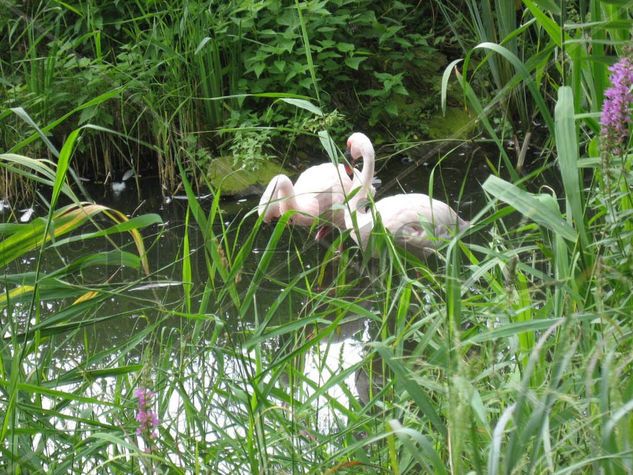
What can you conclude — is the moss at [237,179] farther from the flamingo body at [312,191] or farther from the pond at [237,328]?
the flamingo body at [312,191]

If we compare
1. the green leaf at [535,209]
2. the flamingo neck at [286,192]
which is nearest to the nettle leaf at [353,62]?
the flamingo neck at [286,192]

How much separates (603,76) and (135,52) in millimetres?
3450

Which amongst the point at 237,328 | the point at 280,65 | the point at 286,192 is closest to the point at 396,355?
the point at 237,328

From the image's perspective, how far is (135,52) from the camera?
4.56m

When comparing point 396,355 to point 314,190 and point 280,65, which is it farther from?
point 280,65

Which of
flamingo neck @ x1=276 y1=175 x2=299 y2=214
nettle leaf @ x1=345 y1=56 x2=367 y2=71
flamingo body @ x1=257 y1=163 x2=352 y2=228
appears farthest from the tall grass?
nettle leaf @ x1=345 y1=56 x2=367 y2=71

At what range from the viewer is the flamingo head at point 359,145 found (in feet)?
11.9

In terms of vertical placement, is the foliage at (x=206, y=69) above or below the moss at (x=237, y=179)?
above

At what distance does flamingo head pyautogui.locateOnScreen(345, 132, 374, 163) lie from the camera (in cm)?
363

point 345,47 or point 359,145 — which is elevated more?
point 345,47

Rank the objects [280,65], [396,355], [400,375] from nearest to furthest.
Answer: [400,375] < [396,355] < [280,65]

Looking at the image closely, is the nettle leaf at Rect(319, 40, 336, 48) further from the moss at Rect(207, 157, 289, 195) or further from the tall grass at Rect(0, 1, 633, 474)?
the tall grass at Rect(0, 1, 633, 474)

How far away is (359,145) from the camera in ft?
12.1

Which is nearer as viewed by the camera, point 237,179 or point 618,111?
point 618,111
